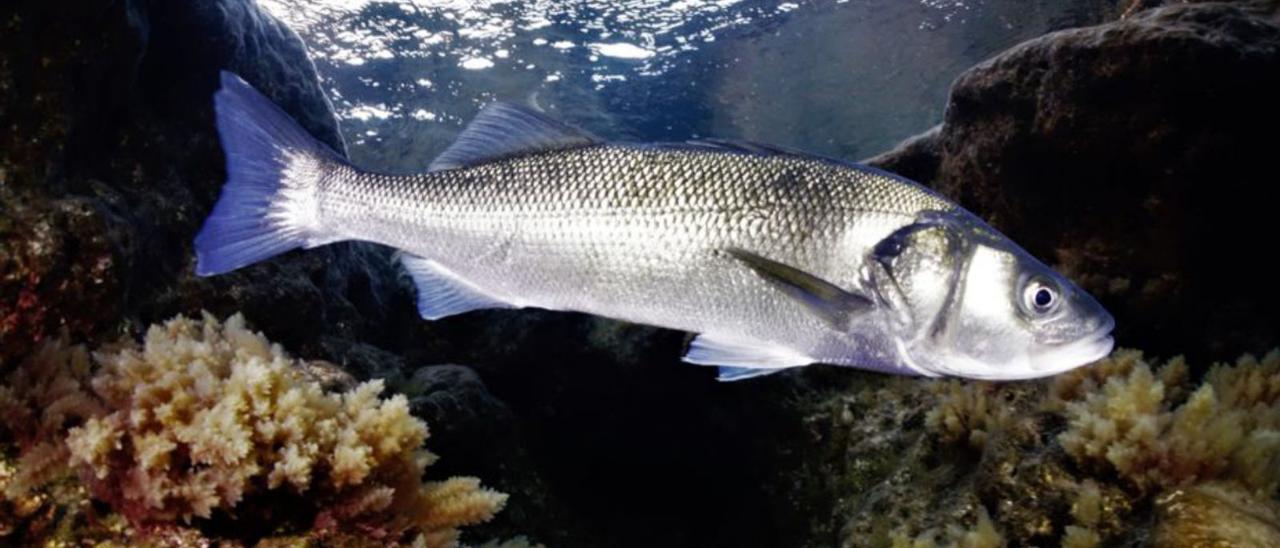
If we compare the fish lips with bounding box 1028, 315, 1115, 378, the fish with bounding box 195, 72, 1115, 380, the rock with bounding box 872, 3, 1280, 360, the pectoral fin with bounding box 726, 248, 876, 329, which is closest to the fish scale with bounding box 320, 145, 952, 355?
the fish with bounding box 195, 72, 1115, 380

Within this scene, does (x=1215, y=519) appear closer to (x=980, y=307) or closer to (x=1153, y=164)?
(x=980, y=307)

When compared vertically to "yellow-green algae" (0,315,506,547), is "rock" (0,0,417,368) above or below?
above

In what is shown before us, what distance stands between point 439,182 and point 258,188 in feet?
3.00

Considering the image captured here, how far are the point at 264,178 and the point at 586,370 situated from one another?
409 cm

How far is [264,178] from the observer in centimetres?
322

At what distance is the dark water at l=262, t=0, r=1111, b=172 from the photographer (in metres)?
17.3

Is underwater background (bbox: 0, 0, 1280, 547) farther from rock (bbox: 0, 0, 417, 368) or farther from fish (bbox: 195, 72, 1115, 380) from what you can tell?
fish (bbox: 195, 72, 1115, 380)

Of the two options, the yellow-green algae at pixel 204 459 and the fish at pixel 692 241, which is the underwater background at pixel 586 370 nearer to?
the yellow-green algae at pixel 204 459

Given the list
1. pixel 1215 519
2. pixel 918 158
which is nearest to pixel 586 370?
pixel 918 158

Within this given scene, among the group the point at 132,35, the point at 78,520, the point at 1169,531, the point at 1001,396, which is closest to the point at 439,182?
the point at 78,520

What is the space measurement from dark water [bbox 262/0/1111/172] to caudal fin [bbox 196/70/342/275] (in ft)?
47.0

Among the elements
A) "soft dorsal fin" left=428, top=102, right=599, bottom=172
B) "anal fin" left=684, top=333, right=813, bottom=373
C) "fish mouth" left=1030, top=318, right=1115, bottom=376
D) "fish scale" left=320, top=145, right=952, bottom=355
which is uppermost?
"soft dorsal fin" left=428, top=102, right=599, bottom=172

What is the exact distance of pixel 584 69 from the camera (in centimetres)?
2067

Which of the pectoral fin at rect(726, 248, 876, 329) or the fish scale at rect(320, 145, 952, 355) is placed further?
the fish scale at rect(320, 145, 952, 355)
